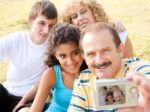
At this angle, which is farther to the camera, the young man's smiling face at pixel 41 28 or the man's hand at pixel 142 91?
the young man's smiling face at pixel 41 28

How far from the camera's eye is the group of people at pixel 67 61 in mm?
2105

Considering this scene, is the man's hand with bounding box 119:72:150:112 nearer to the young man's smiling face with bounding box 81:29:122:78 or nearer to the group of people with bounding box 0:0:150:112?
the group of people with bounding box 0:0:150:112

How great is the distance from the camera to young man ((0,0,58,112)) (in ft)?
10.2

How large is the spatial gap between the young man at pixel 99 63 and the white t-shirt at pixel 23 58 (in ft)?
3.03

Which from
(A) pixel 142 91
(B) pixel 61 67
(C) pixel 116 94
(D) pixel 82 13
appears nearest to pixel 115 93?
(C) pixel 116 94

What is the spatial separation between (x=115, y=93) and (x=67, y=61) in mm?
804

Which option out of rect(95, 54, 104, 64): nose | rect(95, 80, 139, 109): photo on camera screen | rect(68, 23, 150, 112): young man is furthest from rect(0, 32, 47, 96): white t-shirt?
rect(95, 80, 139, 109): photo on camera screen

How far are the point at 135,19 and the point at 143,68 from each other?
6.61 m

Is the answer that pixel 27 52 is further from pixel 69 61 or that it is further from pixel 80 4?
pixel 69 61

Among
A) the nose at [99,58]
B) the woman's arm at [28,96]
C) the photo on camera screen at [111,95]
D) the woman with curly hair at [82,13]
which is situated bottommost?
the woman's arm at [28,96]

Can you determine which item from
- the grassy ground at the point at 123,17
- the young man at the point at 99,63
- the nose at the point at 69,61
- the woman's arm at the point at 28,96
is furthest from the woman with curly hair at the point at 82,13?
the grassy ground at the point at 123,17

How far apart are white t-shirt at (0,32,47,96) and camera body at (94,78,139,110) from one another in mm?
1325

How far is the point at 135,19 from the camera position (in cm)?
858

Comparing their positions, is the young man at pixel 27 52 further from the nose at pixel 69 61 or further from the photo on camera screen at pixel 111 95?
the photo on camera screen at pixel 111 95
